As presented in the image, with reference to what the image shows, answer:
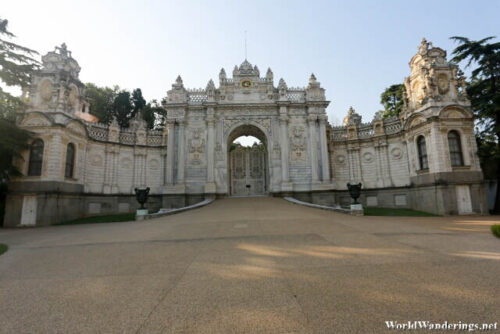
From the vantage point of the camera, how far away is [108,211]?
21.9m

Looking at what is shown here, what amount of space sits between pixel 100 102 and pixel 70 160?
1990cm

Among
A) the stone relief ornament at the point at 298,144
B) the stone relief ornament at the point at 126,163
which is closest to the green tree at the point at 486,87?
the stone relief ornament at the point at 298,144

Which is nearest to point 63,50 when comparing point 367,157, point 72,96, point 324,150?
point 72,96

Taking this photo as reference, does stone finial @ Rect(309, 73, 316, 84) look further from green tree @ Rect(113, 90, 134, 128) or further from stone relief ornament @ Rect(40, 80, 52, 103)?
green tree @ Rect(113, 90, 134, 128)

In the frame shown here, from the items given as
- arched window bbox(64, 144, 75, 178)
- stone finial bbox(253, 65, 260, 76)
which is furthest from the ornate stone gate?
arched window bbox(64, 144, 75, 178)

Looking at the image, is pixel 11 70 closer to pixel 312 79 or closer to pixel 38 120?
pixel 38 120

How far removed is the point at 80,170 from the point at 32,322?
20971mm

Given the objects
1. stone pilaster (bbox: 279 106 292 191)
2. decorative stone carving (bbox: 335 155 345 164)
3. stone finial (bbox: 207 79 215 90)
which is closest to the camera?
stone pilaster (bbox: 279 106 292 191)

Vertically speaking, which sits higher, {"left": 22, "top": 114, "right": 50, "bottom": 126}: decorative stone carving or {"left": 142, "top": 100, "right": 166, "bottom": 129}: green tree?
{"left": 142, "top": 100, "right": 166, "bottom": 129}: green tree

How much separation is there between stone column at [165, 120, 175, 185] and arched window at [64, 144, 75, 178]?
760 cm

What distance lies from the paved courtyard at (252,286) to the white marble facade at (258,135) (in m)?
14.9

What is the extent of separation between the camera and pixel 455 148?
18250 millimetres

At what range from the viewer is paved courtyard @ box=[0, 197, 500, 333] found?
117 inches

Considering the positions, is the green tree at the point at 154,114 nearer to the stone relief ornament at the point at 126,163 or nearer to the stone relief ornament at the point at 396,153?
the stone relief ornament at the point at 126,163
